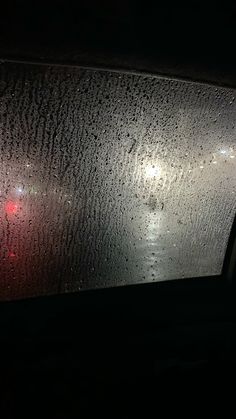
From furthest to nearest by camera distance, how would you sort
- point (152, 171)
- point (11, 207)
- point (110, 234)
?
point (110, 234) → point (152, 171) → point (11, 207)

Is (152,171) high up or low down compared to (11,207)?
up

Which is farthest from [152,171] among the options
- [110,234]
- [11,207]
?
[11,207]

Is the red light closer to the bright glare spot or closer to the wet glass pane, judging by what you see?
the wet glass pane

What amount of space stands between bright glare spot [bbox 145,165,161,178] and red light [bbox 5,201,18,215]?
855mm

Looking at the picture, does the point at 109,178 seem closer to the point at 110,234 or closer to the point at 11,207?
the point at 110,234

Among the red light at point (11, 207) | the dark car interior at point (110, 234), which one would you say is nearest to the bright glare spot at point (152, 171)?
the dark car interior at point (110, 234)

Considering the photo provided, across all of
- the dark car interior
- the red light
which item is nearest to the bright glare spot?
the dark car interior

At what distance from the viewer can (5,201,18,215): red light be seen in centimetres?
200

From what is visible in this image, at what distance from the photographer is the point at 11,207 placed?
202 cm

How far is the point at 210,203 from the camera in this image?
98.9 inches

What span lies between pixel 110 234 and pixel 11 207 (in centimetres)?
70

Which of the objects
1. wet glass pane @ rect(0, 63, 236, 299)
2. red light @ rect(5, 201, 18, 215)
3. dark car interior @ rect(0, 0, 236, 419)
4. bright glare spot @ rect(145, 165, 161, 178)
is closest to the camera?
dark car interior @ rect(0, 0, 236, 419)

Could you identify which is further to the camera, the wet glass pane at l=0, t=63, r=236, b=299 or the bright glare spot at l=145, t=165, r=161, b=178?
the bright glare spot at l=145, t=165, r=161, b=178

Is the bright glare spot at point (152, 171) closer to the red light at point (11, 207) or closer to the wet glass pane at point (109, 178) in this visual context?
the wet glass pane at point (109, 178)
